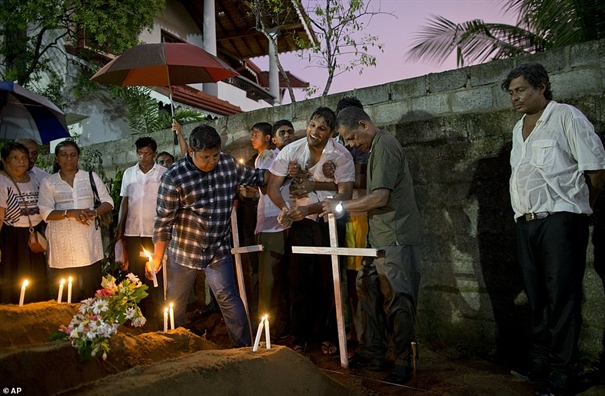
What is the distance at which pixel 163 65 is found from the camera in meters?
5.39

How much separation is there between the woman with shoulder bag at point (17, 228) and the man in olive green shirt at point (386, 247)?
11.2ft

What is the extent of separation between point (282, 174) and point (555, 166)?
6.89 feet

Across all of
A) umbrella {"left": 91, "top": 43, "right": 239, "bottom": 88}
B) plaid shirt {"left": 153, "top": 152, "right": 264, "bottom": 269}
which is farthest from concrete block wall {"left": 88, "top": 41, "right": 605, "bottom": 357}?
umbrella {"left": 91, "top": 43, "right": 239, "bottom": 88}

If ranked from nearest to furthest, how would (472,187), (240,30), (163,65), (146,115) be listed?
(472,187) → (163,65) → (146,115) → (240,30)

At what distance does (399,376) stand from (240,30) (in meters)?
14.5

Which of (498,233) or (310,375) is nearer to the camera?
(310,375)

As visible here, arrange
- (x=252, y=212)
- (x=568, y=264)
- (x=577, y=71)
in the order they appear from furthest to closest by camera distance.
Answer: (x=252, y=212) → (x=577, y=71) → (x=568, y=264)

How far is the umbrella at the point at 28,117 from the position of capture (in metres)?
5.61

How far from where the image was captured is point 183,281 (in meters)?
3.92

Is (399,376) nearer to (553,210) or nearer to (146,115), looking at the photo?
(553,210)

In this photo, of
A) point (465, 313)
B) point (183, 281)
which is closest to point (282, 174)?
point (183, 281)

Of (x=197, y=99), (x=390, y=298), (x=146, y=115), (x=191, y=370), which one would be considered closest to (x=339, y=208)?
(x=390, y=298)

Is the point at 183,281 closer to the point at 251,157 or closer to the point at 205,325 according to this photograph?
the point at 205,325

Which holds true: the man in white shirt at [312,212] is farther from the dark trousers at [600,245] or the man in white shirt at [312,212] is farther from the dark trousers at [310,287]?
the dark trousers at [600,245]
